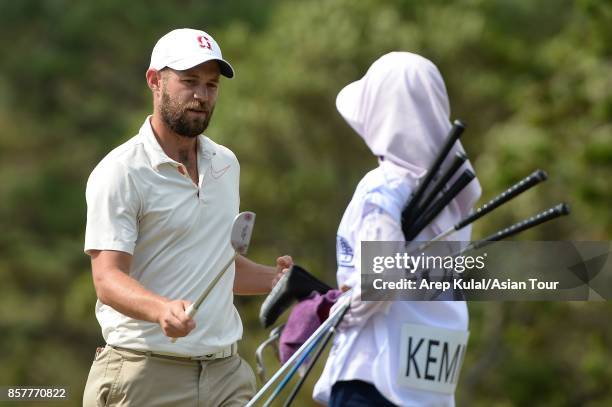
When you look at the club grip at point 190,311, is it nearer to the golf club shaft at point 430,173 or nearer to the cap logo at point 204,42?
the golf club shaft at point 430,173

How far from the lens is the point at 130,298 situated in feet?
16.8

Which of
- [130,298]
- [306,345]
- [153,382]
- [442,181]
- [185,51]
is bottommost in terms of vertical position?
[153,382]

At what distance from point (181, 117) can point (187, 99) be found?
0.22 ft

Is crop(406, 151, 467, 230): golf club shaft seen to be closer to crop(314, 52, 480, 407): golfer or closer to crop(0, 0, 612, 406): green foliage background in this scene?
crop(314, 52, 480, 407): golfer

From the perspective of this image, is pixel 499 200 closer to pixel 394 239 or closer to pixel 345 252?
pixel 394 239

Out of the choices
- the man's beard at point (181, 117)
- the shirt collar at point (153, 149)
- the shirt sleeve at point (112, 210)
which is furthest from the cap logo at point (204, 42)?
the shirt sleeve at point (112, 210)

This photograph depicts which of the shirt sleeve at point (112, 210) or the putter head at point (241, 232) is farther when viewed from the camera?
the shirt sleeve at point (112, 210)

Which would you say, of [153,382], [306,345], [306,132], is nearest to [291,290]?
[306,345]

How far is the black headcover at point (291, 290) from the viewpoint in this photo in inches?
209

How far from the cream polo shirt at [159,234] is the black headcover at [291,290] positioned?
0.89 feet

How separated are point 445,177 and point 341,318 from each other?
1.80ft

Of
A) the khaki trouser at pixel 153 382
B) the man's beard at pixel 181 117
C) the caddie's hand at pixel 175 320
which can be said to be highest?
the man's beard at pixel 181 117

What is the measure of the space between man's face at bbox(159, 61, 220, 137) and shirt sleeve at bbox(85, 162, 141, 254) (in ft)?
0.94

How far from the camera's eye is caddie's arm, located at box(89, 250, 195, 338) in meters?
4.93
